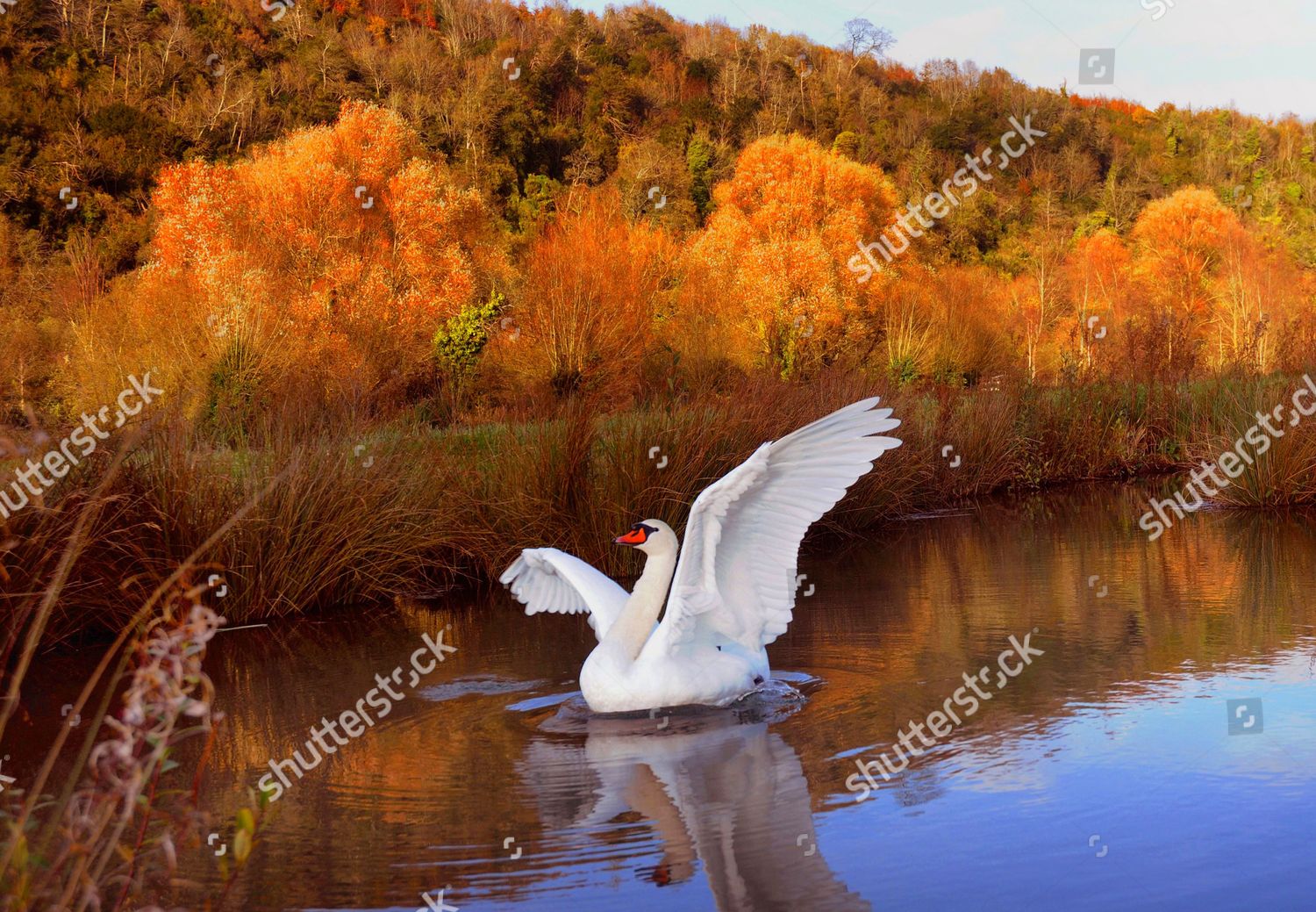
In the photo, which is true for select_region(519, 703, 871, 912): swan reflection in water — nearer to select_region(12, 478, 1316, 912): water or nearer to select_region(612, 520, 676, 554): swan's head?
select_region(12, 478, 1316, 912): water

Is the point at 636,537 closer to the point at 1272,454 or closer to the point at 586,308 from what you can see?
the point at 1272,454

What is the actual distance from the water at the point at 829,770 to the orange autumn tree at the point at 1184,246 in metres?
42.7

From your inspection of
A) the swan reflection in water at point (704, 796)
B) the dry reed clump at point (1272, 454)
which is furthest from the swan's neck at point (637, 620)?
the dry reed clump at point (1272, 454)

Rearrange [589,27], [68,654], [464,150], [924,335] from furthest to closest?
[589,27], [464,150], [924,335], [68,654]

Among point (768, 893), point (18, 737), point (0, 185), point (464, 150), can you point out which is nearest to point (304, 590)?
point (18, 737)

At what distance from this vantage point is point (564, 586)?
24.0 ft

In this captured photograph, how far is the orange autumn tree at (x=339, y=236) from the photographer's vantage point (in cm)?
3462

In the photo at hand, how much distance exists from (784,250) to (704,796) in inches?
1419

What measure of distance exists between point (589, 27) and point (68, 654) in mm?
62911

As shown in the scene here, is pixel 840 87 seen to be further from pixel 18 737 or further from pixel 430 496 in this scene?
pixel 18 737

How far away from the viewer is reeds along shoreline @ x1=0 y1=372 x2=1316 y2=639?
26.8ft

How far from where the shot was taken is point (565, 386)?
2180cm

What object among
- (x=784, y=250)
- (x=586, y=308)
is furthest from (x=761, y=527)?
(x=784, y=250)

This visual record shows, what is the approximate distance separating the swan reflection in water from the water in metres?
0.01
